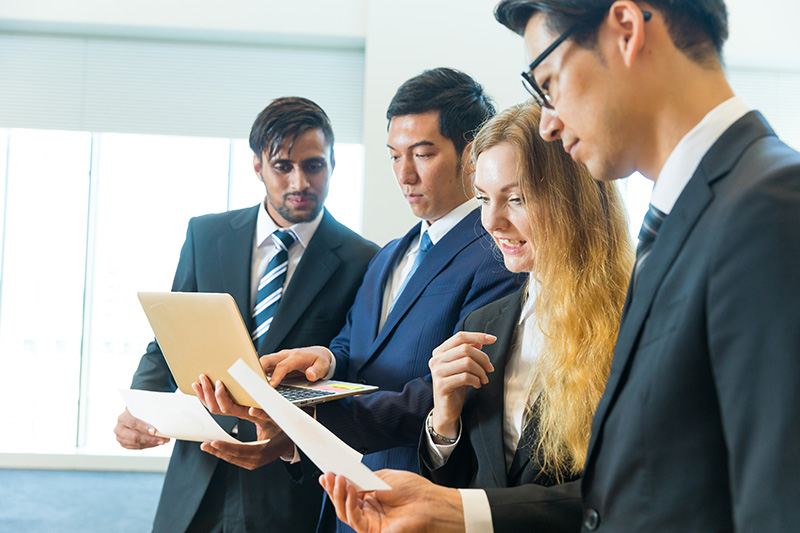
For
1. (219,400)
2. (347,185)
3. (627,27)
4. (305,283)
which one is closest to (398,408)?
(219,400)

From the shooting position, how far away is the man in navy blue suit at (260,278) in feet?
6.05

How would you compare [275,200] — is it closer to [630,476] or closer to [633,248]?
[633,248]

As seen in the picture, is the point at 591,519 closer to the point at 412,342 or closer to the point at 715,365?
the point at 715,365

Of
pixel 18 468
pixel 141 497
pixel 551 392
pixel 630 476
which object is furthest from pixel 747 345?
pixel 18 468

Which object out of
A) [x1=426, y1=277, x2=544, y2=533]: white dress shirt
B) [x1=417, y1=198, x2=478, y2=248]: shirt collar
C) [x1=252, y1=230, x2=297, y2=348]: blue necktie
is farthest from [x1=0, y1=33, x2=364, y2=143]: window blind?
[x1=426, y1=277, x2=544, y2=533]: white dress shirt

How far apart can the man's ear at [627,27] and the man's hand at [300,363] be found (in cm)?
113

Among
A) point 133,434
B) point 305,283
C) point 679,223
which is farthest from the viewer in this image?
point 305,283

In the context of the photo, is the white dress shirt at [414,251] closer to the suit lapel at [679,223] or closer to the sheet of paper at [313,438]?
the sheet of paper at [313,438]

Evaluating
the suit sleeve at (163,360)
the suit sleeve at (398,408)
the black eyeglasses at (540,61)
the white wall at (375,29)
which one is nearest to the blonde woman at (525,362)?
the suit sleeve at (398,408)

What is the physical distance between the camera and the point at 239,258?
2.08m

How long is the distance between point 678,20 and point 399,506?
808 mm

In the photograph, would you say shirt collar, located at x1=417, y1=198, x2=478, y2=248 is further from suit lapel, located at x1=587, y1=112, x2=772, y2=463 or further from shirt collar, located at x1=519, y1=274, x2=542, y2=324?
suit lapel, located at x1=587, y1=112, x2=772, y2=463

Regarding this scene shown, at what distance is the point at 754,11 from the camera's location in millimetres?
4629

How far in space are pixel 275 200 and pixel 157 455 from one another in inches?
130
